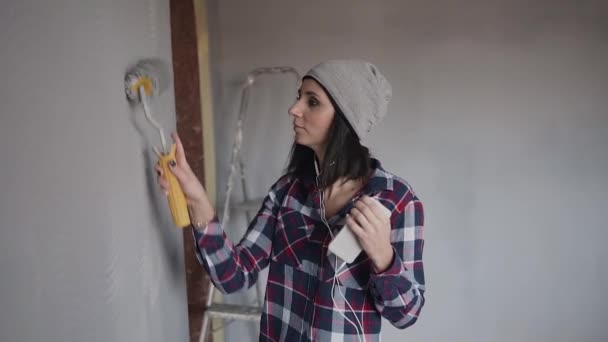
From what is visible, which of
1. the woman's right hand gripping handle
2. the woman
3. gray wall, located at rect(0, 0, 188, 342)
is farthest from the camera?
the woman

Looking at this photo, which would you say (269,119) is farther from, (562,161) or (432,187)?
(562,161)

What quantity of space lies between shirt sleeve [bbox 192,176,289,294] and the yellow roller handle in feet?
0.38

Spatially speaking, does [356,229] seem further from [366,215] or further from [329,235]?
[329,235]

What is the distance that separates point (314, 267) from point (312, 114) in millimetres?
325

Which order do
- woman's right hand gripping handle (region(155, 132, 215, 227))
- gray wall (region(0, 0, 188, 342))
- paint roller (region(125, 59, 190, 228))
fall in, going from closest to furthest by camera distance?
gray wall (region(0, 0, 188, 342))
paint roller (region(125, 59, 190, 228))
woman's right hand gripping handle (region(155, 132, 215, 227))

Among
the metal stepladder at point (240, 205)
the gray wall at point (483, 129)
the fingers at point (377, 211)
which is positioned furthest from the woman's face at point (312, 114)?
the gray wall at point (483, 129)

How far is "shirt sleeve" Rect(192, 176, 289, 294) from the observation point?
0.93m

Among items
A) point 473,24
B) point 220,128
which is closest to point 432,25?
point 473,24

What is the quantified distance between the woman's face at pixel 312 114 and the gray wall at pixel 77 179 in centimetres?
29

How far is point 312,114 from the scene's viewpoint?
972mm

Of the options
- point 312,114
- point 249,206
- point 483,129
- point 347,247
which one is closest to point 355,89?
point 312,114

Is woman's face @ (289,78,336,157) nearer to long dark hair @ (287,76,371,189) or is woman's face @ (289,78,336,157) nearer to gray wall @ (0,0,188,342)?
long dark hair @ (287,76,371,189)

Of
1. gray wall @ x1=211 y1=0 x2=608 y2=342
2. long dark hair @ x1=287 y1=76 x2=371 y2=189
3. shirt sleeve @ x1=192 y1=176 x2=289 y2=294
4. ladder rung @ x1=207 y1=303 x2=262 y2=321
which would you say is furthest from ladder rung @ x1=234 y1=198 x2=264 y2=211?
long dark hair @ x1=287 y1=76 x2=371 y2=189

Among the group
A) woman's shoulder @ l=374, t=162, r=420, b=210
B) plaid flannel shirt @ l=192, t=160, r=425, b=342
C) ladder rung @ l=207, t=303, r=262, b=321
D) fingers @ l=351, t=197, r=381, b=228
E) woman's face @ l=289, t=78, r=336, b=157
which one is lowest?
ladder rung @ l=207, t=303, r=262, b=321
